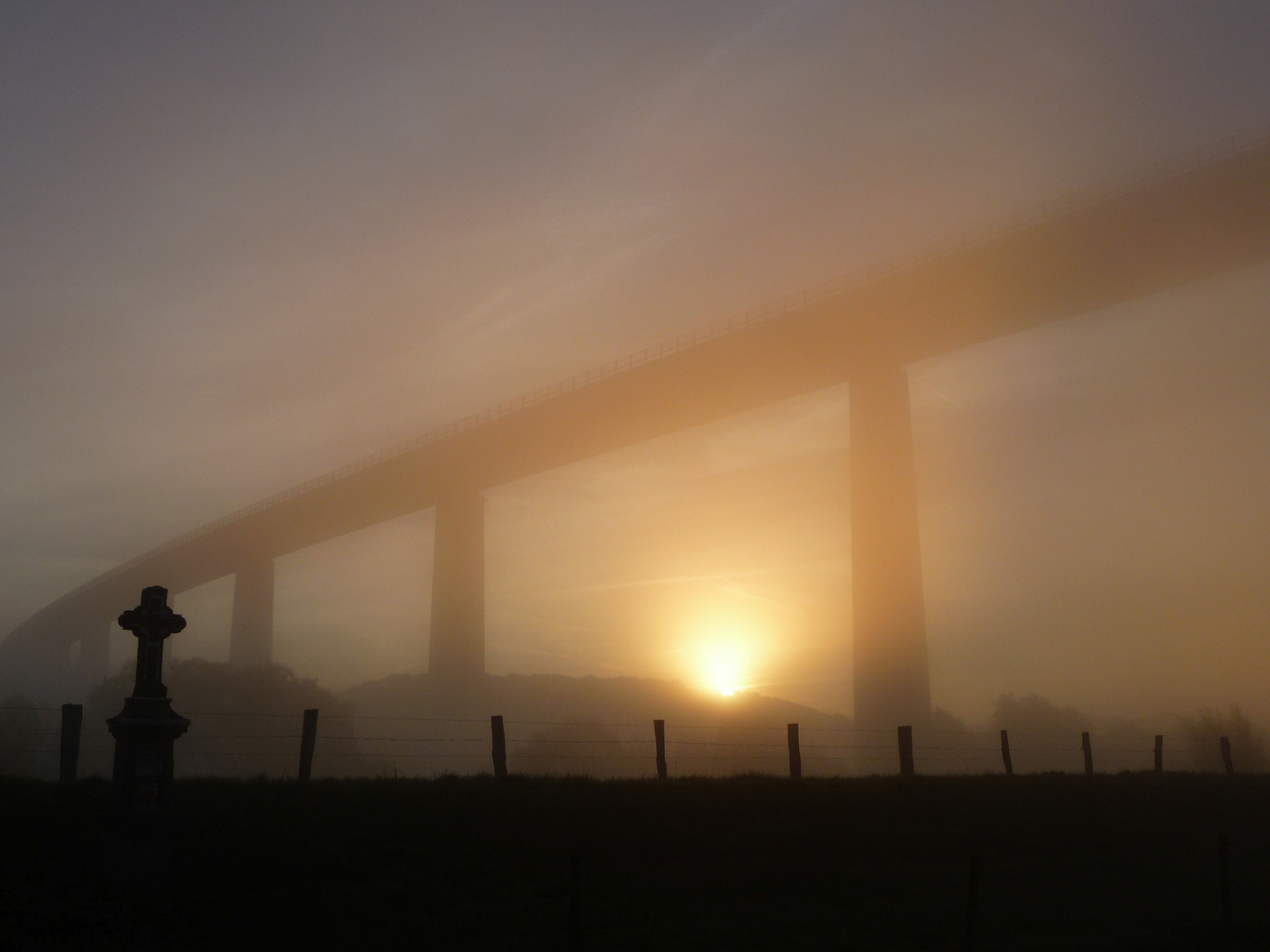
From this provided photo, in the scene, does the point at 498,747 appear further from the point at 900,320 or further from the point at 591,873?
the point at 900,320

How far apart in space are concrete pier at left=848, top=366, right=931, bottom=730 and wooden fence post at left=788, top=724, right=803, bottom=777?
24473 mm

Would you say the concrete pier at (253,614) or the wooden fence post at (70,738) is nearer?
the wooden fence post at (70,738)

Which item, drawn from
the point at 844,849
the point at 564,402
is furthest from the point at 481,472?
the point at 844,849

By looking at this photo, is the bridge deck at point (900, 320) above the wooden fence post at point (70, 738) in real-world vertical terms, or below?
above

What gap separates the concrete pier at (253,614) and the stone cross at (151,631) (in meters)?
60.7

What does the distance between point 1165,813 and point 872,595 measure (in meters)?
23.0

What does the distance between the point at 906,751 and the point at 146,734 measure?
14.1m

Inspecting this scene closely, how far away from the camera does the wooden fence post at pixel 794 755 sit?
742 inches

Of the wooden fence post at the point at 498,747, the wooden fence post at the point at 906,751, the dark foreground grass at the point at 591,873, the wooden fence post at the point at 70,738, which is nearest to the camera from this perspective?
the dark foreground grass at the point at 591,873

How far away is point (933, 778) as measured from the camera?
2002 centimetres

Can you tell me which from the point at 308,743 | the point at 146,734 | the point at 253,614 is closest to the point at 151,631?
the point at 146,734

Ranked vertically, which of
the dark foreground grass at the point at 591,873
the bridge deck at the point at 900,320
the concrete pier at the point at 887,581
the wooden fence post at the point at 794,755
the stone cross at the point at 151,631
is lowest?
the dark foreground grass at the point at 591,873

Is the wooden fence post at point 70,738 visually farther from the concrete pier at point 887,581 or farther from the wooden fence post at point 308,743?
the concrete pier at point 887,581

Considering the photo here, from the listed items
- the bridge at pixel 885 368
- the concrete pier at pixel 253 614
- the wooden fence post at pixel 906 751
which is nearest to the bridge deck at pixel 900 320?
the bridge at pixel 885 368
